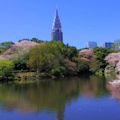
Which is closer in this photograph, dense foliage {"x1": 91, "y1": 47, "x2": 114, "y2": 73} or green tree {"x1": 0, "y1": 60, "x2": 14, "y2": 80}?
green tree {"x1": 0, "y1": 60, "x2": 14, "y2": 80}

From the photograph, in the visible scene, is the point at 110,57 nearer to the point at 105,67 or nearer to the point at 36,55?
the point at 105,67

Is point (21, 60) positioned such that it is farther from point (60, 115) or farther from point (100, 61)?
point (60, 115)

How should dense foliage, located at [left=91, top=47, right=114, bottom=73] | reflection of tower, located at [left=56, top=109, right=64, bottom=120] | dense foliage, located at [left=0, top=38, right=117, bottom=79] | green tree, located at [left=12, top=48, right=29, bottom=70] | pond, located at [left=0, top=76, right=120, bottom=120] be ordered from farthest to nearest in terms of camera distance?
dense foliage, located at [left=91, top=47, right=114, bottom=73] < green tree, located at [left=12, top=48, right=29, bottom=70] < dense foliage, located at [left=0, top=38, right=117, bottom=79] < pond, located at [left=0, top=76, right=120, bottom=120] < reflection of tower, located at [left=56, top=109, right=64, bottom=120]

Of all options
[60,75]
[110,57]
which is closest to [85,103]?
[60,75]

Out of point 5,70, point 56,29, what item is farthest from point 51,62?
point 56,29

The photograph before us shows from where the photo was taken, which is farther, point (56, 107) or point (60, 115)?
point (56, 107)

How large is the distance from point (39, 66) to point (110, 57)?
9998mm

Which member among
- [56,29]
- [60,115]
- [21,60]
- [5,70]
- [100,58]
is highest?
[56,29]

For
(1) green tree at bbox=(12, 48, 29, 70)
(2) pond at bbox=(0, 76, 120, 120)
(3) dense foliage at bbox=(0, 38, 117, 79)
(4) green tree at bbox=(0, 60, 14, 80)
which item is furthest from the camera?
(1) green tree at bbox=(12, 48, 29, 70)

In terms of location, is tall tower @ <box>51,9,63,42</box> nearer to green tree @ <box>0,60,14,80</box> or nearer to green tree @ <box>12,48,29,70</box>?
green tree @ <box>12,48,29,70</box>

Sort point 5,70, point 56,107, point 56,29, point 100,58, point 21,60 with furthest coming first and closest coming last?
point 56,29, point 100,58, point 21,60, point 5,70, point 56,107

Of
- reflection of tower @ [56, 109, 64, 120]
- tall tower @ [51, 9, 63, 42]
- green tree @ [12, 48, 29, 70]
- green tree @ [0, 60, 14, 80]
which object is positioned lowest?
reflection of tower @ [56, 109, 64, 120]

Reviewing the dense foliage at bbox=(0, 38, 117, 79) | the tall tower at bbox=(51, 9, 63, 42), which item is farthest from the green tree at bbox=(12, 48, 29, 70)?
the tall tower at bbox=(51, 9, 63, 42)

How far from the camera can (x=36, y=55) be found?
119ft
